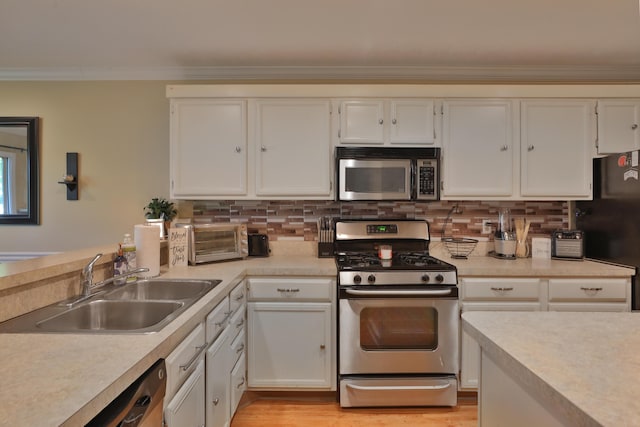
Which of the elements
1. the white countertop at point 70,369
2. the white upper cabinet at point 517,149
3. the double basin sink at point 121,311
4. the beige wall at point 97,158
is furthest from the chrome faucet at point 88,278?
the white upper cabinet at point 517,149

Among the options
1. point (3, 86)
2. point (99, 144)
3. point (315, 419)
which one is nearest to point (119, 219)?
point (99, 144)

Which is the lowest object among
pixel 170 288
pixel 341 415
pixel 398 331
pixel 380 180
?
pixel 341 415

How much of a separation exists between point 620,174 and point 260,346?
2.62 meters

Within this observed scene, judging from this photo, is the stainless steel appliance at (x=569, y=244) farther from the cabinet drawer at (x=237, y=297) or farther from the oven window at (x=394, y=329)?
the cabinet drawer at (x=237, y=297)

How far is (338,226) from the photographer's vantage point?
7.92ft

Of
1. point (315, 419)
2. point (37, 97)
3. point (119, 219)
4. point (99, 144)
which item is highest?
point (37, 97)

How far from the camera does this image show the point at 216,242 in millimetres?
2195

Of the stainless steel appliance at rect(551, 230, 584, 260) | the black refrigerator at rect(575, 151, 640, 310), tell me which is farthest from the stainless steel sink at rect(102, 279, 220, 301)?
the black refrigerator at rect(575, 151, 640, 310)

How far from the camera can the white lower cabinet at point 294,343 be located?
1.99 m

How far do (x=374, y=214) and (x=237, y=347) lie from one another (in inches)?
56.3

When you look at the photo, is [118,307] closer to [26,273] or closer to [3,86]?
[26,273]

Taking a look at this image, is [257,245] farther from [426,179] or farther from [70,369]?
[70,369]

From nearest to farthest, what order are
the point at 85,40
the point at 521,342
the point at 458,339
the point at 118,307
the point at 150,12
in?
the point at 521,342, the point at 118,307, the point at 150,12, the point at 458,339, the point at 85,40

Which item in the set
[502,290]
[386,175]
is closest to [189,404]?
[386,175]
